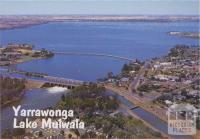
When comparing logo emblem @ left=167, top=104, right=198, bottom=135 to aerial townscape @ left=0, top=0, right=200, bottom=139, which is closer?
logo emblem @ left=167, top=104, right=198, bottom=135

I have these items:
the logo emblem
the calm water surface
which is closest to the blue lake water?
the calm water surface

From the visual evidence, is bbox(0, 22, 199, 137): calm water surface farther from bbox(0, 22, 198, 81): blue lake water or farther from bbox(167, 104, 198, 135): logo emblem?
bbox(167, 104, 198, 135): logo emblem

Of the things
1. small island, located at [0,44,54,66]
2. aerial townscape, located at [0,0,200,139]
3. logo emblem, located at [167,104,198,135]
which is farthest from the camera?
small island, located at [0,44,54,66]

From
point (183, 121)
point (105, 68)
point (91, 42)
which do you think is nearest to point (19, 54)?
point (91, 42)

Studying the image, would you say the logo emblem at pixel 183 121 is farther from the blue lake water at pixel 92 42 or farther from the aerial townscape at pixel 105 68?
the blue lake water at pixel 92 42

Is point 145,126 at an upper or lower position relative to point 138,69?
lower

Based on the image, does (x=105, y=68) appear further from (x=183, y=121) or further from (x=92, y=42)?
(x=183, y=121)
